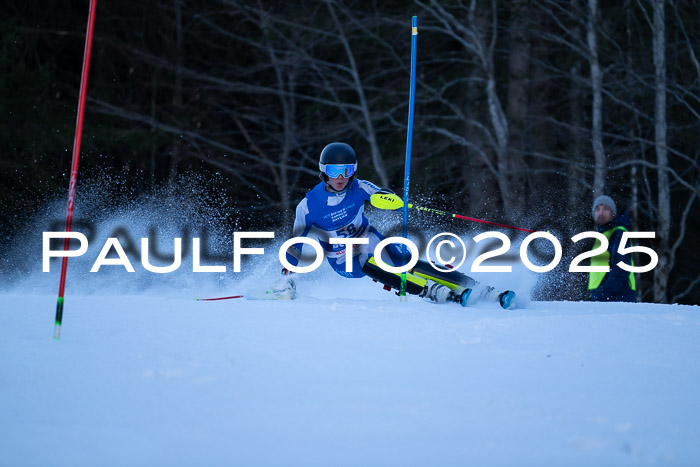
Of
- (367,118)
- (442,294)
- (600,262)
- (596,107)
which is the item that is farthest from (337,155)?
(367,118)

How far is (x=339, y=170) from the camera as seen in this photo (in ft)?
21.1

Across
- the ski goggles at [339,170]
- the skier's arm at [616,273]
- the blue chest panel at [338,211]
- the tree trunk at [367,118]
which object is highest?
the tree trunk at [367,118]

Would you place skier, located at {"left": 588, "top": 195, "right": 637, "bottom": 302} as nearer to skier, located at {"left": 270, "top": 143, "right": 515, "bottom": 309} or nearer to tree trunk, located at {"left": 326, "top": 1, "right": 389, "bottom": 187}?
skier, located at {"left": 270, "top": 143, "right": 515, "bottom": 309}

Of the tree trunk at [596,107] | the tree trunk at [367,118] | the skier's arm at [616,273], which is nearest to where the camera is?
the skier's arm at [616,273]

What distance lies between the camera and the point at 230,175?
1734cm

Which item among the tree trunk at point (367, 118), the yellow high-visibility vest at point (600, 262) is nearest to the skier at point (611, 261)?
the yellow high-visibility vest at point (600, 262)

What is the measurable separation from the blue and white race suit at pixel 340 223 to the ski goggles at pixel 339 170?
0.16 m

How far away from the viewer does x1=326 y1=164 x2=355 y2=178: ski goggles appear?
6410mm

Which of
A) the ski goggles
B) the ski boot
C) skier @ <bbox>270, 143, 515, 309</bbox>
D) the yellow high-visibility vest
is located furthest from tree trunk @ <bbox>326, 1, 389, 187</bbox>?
the ski boot

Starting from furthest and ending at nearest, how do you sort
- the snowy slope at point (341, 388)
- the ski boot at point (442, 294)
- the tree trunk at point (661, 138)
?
the tree trunk at point (661, 138)
the ski boot at point (442, 294)
the snowy slope at point (341, 388)

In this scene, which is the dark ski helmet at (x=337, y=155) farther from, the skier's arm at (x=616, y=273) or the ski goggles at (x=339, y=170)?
the skier's arm at (x=616, y=273)

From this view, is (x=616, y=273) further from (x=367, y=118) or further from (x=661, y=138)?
(x=367, y=118)

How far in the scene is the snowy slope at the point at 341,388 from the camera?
283 centimetres

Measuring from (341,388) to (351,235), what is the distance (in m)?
3.31
